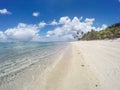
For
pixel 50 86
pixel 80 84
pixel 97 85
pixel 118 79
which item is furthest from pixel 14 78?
pixel 118 79

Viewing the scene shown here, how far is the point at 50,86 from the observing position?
6.89 metres

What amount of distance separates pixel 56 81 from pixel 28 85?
5.38 ft

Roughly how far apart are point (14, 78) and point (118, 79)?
6.61 metres

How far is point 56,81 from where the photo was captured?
7551mm

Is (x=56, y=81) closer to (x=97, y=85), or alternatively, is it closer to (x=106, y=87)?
(x=97, y=85)

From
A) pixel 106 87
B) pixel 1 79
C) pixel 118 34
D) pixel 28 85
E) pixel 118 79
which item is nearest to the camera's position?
pixel 106 87

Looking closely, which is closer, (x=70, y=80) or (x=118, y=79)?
(x=118, y=79)

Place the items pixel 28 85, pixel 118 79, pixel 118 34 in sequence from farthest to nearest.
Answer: pixel 118 34
pixel 28 85
pixel 118 79

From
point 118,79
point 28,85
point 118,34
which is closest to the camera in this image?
point 118,79

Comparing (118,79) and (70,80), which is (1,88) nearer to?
(70,80)

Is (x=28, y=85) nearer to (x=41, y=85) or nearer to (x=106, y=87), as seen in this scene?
(x=41, y=85)

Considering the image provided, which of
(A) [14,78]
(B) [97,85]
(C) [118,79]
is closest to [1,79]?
(A) [14,78]

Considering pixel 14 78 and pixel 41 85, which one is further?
pixel 14 78

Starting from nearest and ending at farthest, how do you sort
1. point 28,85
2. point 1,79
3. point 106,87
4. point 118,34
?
point 106,87, point 28,85, point 1,79, point 118,34
